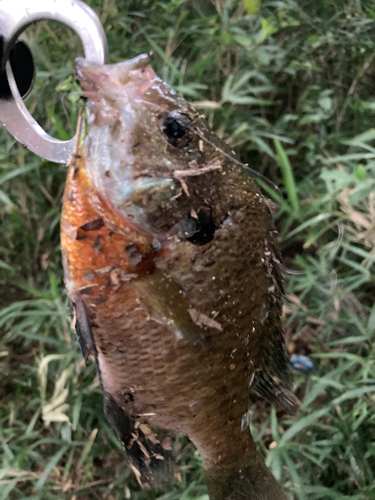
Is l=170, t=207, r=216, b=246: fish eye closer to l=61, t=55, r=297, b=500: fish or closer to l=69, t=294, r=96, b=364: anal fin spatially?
l=61, t=55, r=297, b=500: fish

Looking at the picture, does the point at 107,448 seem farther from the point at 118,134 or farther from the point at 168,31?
the point at 168,31

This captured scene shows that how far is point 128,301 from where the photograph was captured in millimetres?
535

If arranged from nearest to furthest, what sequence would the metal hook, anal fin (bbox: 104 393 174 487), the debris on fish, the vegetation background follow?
the metal hook < anal fin (bbox: 104 393 174 487) < the vegetation background < the debris on fish

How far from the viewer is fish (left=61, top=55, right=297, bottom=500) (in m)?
0.50

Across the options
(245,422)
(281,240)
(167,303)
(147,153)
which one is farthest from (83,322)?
(281,240)

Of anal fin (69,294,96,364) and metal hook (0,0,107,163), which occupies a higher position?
metal hook (0,0,107,163)

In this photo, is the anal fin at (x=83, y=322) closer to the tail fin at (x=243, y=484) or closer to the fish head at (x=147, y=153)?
the fish head at (x=147, y=153)

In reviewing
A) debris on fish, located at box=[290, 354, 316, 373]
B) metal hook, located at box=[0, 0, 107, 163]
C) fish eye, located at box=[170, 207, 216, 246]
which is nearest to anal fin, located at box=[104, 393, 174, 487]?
fish eye, located at box=[170, 207, 216, 246]

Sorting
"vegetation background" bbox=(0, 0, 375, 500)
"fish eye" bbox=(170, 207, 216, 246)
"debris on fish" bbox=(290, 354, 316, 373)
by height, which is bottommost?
"debris on fish" bbox=(290, 354, 316, 373)

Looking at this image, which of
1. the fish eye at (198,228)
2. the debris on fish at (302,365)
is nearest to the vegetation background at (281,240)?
the debris on fish at (302,365)

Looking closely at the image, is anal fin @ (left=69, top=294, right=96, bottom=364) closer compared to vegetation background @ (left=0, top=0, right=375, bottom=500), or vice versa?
anal fin @ (left=69, top=294, right=96, bottom=364)

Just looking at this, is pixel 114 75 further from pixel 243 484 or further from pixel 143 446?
pixel 243 484

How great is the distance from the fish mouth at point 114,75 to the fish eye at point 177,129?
2.1 inches

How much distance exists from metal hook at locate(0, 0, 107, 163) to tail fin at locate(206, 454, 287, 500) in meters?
0.68
